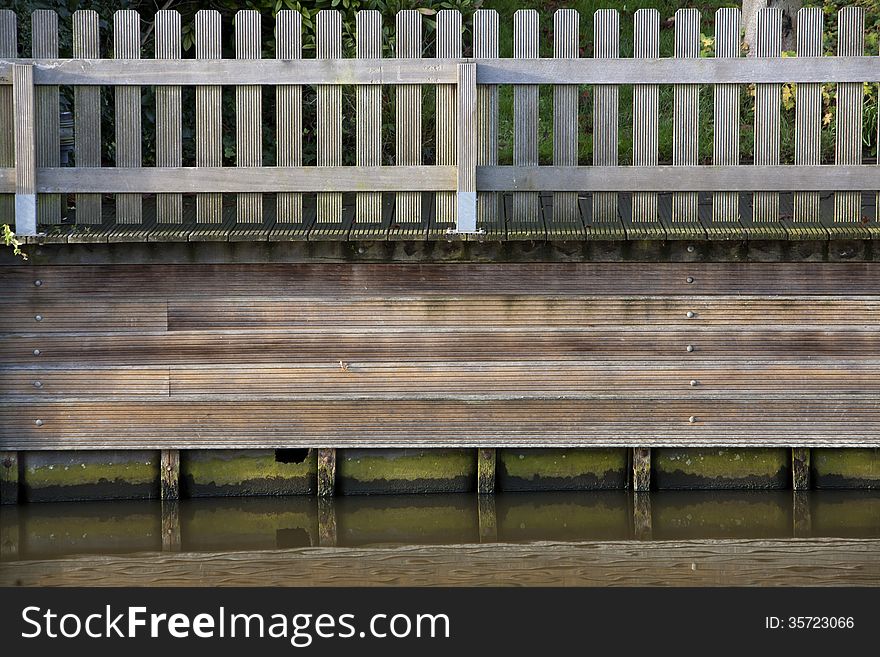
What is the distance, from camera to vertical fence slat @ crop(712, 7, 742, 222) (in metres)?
7.49

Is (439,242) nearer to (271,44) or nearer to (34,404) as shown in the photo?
(34,404)

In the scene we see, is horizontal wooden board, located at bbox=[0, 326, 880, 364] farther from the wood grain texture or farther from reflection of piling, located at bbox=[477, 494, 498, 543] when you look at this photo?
the wood grain texture

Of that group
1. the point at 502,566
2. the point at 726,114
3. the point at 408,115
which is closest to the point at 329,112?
the point at 408,115

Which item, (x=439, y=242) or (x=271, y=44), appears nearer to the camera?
(x=439, y=242)

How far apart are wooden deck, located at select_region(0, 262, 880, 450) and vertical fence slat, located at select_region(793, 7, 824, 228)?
14.5 inches

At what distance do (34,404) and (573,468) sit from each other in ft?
10.4

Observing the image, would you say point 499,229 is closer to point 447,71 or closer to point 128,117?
point 447,71

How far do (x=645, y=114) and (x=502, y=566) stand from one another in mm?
2612

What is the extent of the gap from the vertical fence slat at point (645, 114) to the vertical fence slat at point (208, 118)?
2.32 metres

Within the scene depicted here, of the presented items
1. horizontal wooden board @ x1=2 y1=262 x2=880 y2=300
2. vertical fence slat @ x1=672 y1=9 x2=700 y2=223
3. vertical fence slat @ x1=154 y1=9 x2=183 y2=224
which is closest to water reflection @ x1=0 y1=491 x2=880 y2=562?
horizontal wooden board @ x1=2 y1=262 x2=880 y2=300

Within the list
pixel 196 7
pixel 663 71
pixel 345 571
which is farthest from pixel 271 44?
pixel 345 571

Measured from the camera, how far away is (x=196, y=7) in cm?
1159

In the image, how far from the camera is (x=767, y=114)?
755 centimetres

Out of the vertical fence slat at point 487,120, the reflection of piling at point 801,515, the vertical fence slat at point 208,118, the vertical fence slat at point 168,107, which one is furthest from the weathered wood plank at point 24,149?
the reflection of piling at point 801,515
